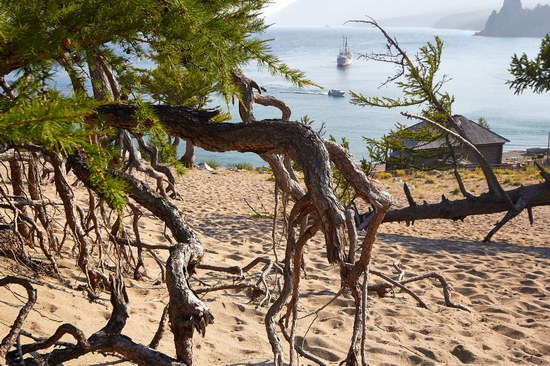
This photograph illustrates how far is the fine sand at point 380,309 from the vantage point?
409 centimetres

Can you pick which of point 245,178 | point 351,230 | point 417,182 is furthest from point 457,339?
point 417,182

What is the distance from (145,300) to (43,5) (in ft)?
9.84

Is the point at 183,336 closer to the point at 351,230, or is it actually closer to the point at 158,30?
the point at 351,230

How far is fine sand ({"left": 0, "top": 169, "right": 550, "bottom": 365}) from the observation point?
13.4 feet

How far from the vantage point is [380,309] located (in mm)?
5543

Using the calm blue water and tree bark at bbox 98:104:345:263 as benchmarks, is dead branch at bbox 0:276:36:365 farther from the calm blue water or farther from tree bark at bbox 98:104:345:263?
the calm blue water

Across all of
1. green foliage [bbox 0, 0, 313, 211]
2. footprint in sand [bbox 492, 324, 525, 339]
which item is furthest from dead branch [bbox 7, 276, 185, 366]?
footprint in sand [bbox 492, 324, 525, 339]

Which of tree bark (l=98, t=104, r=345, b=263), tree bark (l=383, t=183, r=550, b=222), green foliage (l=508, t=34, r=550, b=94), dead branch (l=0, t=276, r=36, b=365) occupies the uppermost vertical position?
green foliage (l=508, t=34, r=550, b=94)

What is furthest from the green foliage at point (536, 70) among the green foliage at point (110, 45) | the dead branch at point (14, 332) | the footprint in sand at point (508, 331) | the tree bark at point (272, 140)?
the dead branch at point (14, 332)

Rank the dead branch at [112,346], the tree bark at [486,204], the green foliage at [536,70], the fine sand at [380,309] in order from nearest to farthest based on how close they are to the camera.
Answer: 1. the dead branch at [112,346]
2. the fine sand at [380,309]
3. the tree bark at [486,204]
4. the green foliage at [536,70]

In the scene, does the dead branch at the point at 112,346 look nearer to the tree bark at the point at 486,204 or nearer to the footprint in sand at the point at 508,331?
the footprint in sand at the point at 508,331

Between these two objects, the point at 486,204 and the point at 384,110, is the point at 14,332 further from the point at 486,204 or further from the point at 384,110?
the point at 384,110

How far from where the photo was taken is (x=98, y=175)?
6.97 ft

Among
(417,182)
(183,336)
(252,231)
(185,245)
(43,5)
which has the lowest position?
(417,182)
